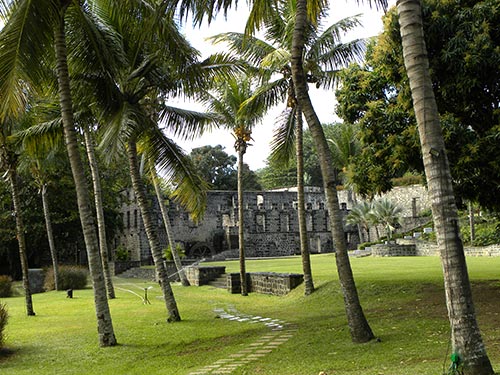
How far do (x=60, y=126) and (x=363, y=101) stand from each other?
683cm

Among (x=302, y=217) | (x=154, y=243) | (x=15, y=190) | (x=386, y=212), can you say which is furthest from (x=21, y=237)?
(x=386, y=212)

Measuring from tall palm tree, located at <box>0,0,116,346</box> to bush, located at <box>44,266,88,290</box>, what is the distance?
52.0ft

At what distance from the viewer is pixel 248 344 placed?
31.9 ft

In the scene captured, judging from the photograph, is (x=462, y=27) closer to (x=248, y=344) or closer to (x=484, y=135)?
(x=484, y=135)

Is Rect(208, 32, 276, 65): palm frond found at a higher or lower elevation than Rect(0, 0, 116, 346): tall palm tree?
higher

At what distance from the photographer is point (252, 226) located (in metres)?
45.6

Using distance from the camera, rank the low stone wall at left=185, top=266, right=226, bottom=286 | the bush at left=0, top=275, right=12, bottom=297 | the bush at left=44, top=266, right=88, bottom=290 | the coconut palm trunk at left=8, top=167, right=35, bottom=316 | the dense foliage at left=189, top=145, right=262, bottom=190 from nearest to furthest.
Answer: the coconut palm trunk at left=8, top=167, right=35, bottom=316 → the low stone wall at left=185, top=266, right=226, bottom=286 → the bush at left=0, top=275, right=12, bottom=297 → the bush at left=44, top=266, right=88, bottom=290 → the dense foliage at left=189, top=145, right=262, bottom=190

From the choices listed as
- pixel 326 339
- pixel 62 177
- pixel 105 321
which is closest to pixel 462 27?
pixel 326 339

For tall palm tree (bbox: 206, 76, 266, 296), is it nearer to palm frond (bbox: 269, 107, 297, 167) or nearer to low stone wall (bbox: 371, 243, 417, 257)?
palm frond (bbox: 269, 107, 297, 167)

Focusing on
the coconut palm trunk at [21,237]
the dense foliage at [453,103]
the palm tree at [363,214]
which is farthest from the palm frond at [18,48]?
the palm tree at [363,214]

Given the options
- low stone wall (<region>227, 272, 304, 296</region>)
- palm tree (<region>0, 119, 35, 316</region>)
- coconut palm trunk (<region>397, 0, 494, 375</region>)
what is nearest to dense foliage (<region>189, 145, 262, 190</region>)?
low stone wall (<region>227, 272, 304, 296</region>)

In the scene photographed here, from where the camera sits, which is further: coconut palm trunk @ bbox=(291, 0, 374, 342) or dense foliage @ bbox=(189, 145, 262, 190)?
dense foliage @ bbox=(189, 145, 262, 190)

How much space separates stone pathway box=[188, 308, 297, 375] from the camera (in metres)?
7.95

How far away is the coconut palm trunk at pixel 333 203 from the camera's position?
838 centimetres
